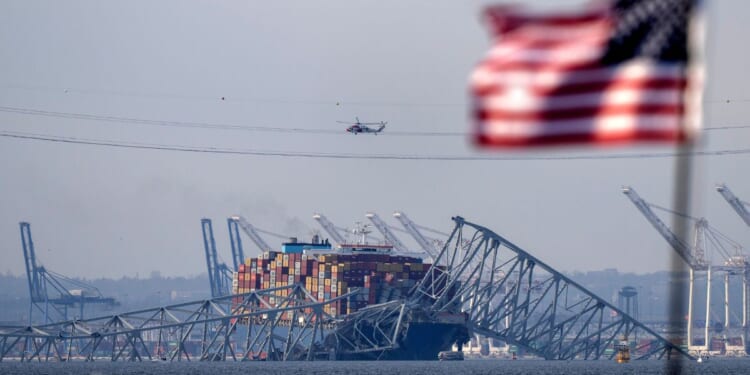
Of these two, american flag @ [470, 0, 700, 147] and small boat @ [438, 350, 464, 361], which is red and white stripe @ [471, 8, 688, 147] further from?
small boat @ [438, 350, 464, 361]

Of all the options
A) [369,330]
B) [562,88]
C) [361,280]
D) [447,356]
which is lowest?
[447,356]

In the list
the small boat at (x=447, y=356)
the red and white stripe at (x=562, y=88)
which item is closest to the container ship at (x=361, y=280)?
the small boat at (x=447, y=356)

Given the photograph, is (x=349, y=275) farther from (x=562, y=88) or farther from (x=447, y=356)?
(x=562, y=88)

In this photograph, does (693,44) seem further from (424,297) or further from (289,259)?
(289,259)

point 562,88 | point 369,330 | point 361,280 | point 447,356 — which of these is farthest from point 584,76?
point 361,280

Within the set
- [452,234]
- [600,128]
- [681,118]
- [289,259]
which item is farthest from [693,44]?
[289,259]

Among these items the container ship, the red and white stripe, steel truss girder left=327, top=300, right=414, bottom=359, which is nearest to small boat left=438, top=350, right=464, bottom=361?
the container ship
